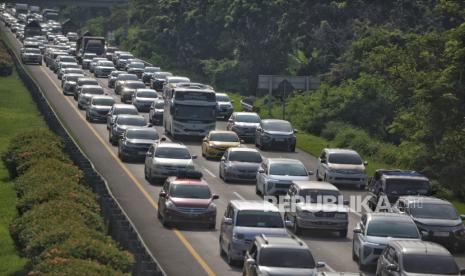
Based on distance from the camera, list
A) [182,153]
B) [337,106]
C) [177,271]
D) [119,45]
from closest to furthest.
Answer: [177,271] → [182,153] → [337,106] → [119,45]

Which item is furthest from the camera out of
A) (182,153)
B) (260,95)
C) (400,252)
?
(260,95)

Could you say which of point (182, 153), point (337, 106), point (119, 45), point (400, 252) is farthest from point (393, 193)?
point (119, 45)

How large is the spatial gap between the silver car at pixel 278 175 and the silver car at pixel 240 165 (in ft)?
12.0

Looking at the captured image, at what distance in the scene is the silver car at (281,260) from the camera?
2875 cm

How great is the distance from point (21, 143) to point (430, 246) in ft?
83.0

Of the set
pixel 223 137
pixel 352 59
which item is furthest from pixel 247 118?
pixel 352 59

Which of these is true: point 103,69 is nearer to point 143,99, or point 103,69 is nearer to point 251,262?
point 143,99

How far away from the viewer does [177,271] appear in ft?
109

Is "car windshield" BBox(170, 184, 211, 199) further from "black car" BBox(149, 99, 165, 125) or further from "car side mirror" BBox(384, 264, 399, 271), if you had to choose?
"black car" BBox(149, 99, 165, 125)

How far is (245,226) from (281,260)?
17.8 ft

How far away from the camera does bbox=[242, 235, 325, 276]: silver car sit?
94.3 ft

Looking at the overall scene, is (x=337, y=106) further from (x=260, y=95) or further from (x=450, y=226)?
(x=450, y=226)

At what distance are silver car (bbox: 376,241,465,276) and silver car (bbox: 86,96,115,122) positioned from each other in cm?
4486

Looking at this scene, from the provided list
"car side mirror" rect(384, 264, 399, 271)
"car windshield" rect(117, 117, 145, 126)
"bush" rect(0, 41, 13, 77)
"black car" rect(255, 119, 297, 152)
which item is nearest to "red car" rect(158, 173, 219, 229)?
"car side mirror" rect(384, 264, 399, 271)
